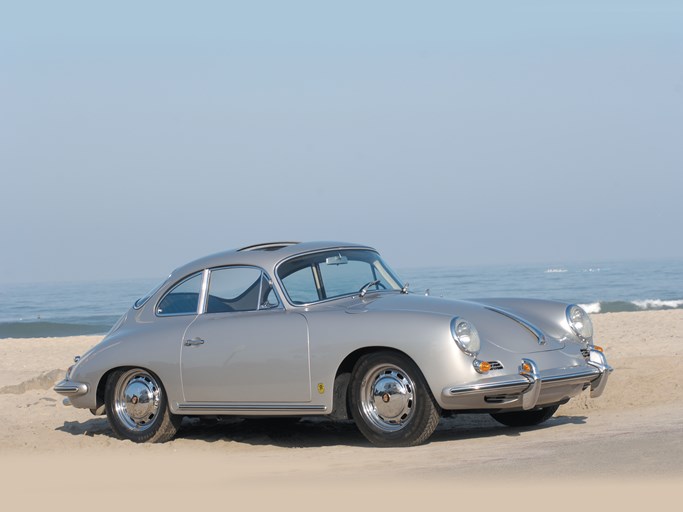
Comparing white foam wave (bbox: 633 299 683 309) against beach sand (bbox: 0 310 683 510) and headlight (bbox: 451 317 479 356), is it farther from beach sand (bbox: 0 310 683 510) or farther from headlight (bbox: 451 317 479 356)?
headlight (bbox: 451 317 479 356)

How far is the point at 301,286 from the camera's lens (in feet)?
27.7

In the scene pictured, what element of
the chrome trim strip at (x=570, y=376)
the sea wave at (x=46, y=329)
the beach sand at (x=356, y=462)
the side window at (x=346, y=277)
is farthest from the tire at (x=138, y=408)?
the sea wave at (x=46, y=329)

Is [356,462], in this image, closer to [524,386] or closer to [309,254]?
[524,386]

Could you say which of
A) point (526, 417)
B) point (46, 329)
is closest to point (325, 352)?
point (526, 417)

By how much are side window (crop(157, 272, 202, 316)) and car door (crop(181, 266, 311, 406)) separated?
0.14 metres

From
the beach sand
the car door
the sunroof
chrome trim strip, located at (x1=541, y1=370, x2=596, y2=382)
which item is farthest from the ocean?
chrome trim strip, located at (x1=541, y1=370, x2=596, y2=382)

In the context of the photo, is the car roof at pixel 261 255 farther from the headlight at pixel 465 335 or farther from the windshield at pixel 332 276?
the headlight at pixel 465 335

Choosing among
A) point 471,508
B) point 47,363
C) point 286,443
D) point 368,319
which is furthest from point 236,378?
point 47,363

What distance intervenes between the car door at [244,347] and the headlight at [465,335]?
117 centimetres

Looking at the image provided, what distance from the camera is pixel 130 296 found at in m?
54.8

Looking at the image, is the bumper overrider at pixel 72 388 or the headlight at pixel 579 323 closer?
the headlight at pixel 579 323

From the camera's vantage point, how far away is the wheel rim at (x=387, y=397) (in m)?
7.57

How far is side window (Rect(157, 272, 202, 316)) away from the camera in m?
8.84

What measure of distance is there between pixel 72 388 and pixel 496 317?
3697 mm
